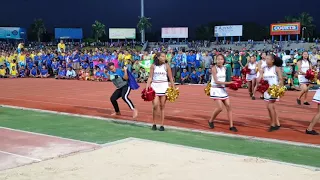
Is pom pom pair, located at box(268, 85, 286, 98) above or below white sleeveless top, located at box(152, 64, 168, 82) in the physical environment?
below

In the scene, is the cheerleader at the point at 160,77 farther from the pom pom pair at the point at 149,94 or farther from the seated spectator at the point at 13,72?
the seated spectator at the point at 13,72

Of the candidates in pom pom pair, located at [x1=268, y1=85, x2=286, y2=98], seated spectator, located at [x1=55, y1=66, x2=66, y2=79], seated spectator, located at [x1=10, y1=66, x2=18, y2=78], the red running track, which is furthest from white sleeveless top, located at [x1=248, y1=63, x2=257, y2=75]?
seated spectator, located at [x1=10, y1=66, x2=18, y2=78]

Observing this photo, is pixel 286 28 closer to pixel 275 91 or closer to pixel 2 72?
pixel 2 72

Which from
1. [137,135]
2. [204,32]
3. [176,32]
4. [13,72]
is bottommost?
[137,135]

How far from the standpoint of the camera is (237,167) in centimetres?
611

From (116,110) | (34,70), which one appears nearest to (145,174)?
(116,110)

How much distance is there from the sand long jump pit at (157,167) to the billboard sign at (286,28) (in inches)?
2787

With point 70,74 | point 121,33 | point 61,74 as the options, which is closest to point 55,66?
point 61,74

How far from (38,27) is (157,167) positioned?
9698 cm

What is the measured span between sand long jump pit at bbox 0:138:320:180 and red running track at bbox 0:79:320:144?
2588mm

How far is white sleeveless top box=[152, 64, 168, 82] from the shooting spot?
9422 millimetres

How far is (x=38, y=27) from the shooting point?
97.4 metres

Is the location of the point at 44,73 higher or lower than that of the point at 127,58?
lower

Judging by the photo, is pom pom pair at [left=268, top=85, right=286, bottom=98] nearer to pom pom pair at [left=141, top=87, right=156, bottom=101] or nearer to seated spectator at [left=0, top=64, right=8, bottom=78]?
pom pom pair at [left=141, top=87, right=156, bottom=101]
